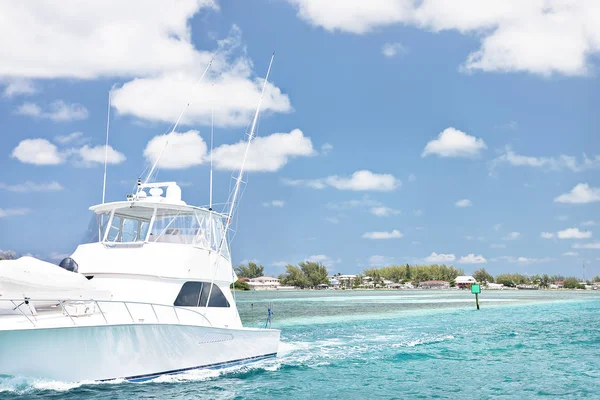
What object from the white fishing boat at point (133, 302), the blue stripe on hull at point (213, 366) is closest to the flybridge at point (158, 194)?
the white fishing boat at point (133, 302)

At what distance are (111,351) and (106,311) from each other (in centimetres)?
167

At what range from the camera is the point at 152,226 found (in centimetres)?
1684

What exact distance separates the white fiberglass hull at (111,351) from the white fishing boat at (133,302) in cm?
2

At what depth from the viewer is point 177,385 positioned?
14336mm

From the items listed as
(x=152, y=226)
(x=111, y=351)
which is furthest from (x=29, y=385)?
(x=152, y=226)

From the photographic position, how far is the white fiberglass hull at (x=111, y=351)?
12094 mm

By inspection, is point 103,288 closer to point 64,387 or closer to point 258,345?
point 64,387

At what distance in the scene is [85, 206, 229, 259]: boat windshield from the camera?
16.9 meters

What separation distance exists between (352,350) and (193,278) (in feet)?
31.8

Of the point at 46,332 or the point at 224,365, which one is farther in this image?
the point at 224,365

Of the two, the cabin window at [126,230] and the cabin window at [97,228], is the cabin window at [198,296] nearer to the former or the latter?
the cabin window at [126,230]

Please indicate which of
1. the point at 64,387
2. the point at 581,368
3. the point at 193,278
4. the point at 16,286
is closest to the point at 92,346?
the point at 64,387

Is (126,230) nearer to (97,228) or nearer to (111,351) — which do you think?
(97,228)

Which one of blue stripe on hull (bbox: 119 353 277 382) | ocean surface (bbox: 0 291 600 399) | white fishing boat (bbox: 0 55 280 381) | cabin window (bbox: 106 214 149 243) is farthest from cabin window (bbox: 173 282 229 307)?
cabin window (bbox: 106 214 149 243)
